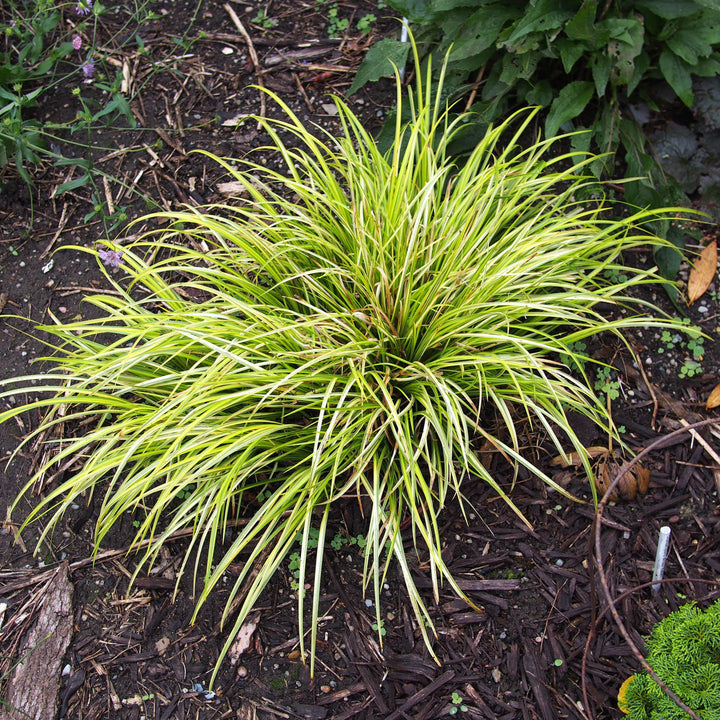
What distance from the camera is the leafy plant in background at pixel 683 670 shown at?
135cm

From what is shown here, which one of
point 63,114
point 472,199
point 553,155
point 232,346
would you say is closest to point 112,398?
point 232,346

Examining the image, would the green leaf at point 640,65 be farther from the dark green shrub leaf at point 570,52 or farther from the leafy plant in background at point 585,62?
the dark green shrub leaf at point 570,52

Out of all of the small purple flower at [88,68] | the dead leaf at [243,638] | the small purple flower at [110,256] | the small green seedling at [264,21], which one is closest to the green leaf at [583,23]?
the small green seedling at [264,21]

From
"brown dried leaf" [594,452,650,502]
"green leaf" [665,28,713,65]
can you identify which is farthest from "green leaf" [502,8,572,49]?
"brown dried leaf" [594,452,650,502]

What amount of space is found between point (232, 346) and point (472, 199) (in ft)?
2.98

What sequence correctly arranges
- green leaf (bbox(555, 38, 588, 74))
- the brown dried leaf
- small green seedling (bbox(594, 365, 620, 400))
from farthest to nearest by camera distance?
green leaf (bbox(555, 38, 588, 74)) < small green seedling (bbox(594, 365, 620, 400)) < the brown dried leaf

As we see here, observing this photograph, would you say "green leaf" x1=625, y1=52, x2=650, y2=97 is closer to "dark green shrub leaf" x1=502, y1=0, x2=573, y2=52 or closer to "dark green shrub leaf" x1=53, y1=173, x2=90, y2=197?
"dark green shrub leaf" x1=502, y1=0, x2=573, y2=52

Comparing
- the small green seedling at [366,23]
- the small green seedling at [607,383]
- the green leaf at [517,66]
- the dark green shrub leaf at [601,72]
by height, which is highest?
the dark green shrub leaf at [601,72]

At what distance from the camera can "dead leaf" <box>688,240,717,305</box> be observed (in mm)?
2342

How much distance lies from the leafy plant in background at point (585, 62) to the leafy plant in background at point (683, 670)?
132 cm

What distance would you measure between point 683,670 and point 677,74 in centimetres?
191

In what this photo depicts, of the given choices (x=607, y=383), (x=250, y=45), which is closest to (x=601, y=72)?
(x=607, y=383)

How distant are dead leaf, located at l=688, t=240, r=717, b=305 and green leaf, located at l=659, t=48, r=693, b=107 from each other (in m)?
0.52

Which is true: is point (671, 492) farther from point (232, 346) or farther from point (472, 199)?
point (232, 346)
